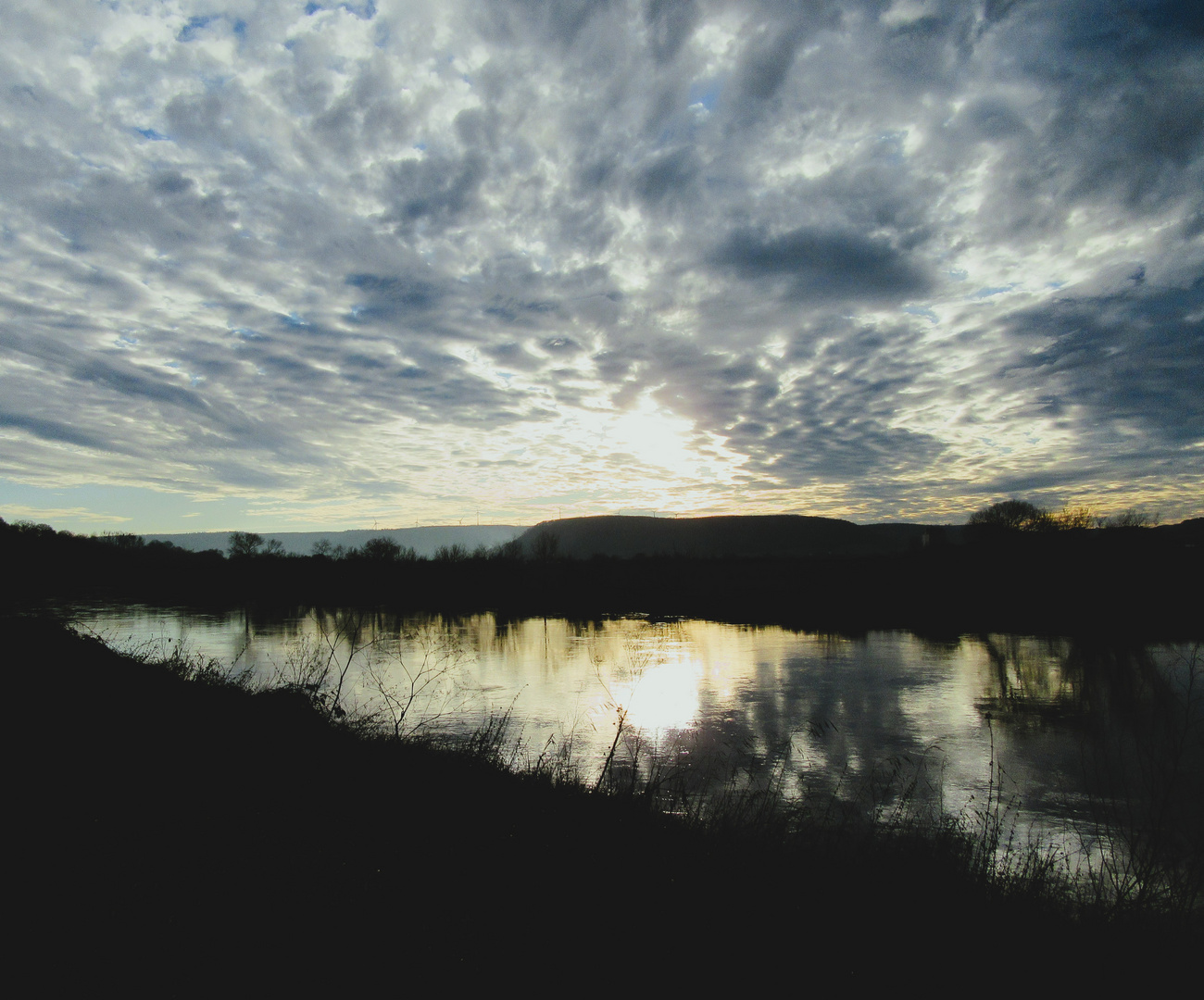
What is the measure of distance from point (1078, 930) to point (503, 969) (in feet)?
19.4

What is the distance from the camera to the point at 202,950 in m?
3.89

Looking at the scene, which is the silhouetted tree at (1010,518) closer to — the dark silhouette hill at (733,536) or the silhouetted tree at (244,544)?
the dark silhouette hill at (733,536)

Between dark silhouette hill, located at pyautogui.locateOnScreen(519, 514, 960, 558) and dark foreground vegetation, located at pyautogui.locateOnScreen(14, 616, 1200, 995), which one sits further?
dark silhouette hill, located at pyautogui.locateOnScreen(519, 514, 960, 558)

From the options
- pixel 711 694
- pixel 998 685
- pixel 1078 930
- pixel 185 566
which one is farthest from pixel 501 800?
pixel 185 566

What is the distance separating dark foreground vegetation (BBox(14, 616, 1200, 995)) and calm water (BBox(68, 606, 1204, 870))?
192 cm

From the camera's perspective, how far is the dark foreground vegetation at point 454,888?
161 inches

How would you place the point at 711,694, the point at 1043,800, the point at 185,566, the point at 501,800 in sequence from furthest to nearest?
the point at 185,566 < the point at 711,694 < the point at 1043,800 < the point at 501,800

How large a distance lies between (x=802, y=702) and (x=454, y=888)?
50.4 ft

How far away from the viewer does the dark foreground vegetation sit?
409cm

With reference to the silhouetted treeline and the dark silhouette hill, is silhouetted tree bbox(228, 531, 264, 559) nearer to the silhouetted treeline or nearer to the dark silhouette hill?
the silhouetted treeline

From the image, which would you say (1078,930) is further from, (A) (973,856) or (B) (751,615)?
(B) (751,615)

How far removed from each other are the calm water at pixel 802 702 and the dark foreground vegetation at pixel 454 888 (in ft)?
6.29

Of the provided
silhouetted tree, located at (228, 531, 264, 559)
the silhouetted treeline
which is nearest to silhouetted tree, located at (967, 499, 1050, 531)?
Result: the silhouetted treeline

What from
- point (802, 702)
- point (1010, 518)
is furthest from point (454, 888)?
point (1010, 518)
